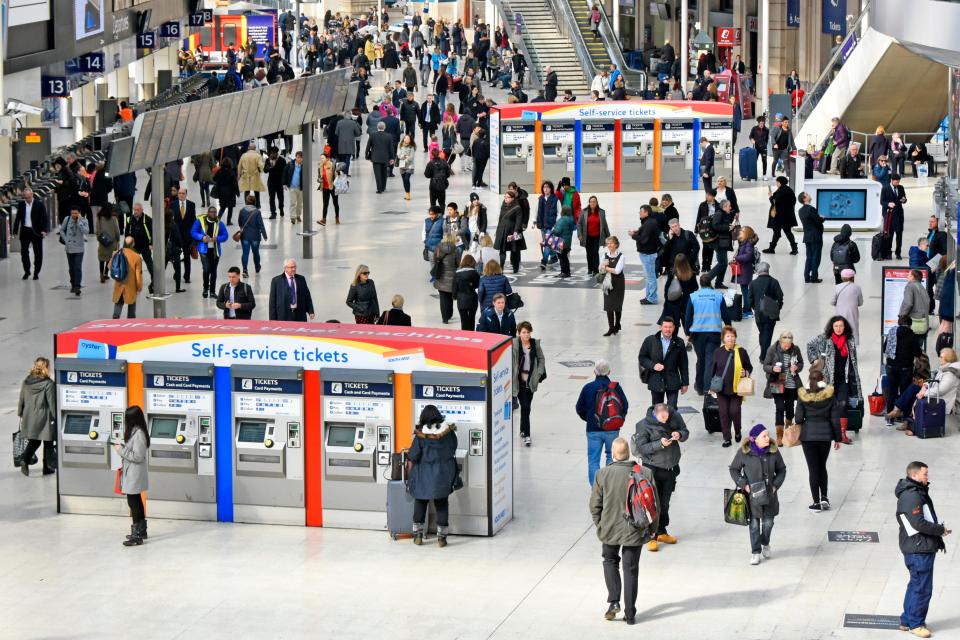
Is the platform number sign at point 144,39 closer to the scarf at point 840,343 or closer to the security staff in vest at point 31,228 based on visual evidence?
the security staff in vest at point 31,228

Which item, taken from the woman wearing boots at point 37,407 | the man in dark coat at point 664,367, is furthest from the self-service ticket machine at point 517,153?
the woman wearing boots at point 37,407

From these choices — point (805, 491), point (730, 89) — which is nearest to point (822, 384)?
point (805, 491)

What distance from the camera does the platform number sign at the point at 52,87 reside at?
1489 inches

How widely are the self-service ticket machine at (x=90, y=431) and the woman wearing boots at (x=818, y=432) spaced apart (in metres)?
5.82

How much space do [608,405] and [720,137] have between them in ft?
71.4

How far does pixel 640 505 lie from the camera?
1280 cm

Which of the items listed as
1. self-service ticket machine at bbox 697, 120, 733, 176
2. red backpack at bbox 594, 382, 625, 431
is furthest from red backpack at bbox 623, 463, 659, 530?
self-service ticket machine at bbox 697, 120, 733, 176

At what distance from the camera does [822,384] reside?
15.6 m

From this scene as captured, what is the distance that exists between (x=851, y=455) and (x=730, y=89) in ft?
108

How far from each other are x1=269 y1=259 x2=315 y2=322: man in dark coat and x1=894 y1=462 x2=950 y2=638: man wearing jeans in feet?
32.6

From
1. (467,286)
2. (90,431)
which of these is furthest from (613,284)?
(90,431)

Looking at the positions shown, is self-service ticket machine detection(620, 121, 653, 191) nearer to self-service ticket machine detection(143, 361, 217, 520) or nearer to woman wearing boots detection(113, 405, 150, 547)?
self-service ticket machine detection(143, 361, 217, 520)

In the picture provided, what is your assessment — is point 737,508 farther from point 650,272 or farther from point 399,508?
point 650,272

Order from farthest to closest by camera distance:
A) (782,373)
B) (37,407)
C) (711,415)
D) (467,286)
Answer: (467,286) < (711,415) < (782,373) < (37,407)
